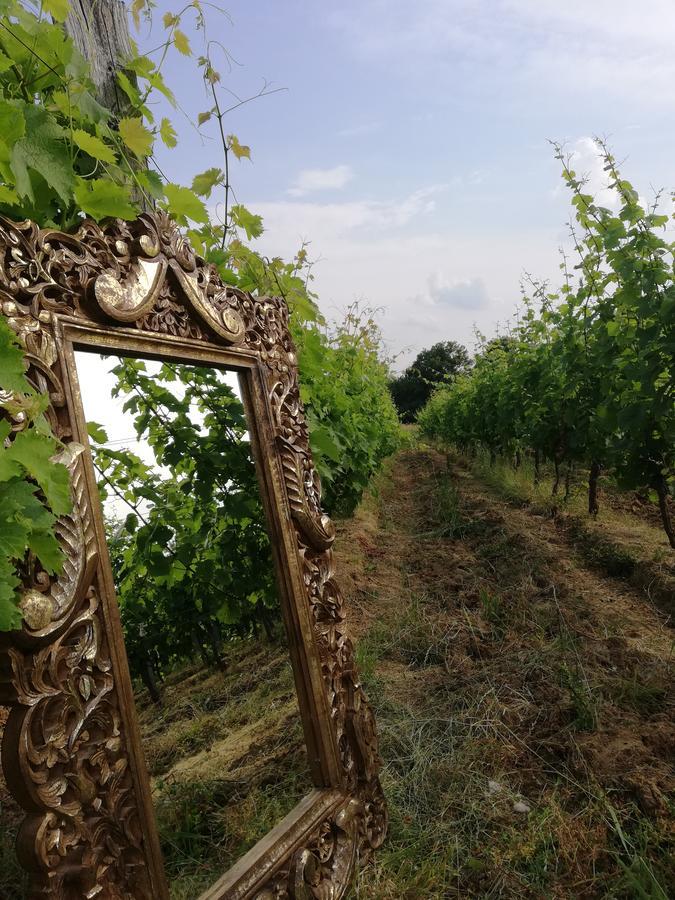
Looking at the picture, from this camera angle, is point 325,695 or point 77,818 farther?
point 325,695

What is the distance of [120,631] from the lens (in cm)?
155

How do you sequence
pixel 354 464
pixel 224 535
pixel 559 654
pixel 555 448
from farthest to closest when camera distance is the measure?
1. pixel 555 448
2. pixel 354 464
3. pixel 559 654
4. pixel 224 535

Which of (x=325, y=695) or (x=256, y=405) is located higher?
(x=256, y=405)

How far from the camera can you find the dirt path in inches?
84.0

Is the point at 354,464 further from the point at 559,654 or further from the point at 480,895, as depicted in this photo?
the point at 480,895

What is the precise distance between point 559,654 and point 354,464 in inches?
131

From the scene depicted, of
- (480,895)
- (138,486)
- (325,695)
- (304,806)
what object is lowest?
(480,895)

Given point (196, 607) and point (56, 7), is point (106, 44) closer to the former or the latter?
point (56, 7)

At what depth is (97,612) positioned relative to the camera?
1511 mm

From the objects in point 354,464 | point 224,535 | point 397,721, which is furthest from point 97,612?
point 354,464

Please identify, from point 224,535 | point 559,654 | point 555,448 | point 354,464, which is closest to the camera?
point 224,535

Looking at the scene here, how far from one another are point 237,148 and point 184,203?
0.86 metres

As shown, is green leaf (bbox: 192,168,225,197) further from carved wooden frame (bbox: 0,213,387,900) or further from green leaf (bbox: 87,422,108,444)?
green leaf (bbox: 87,422,108,444)

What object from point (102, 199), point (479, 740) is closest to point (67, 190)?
point (102, 199)
